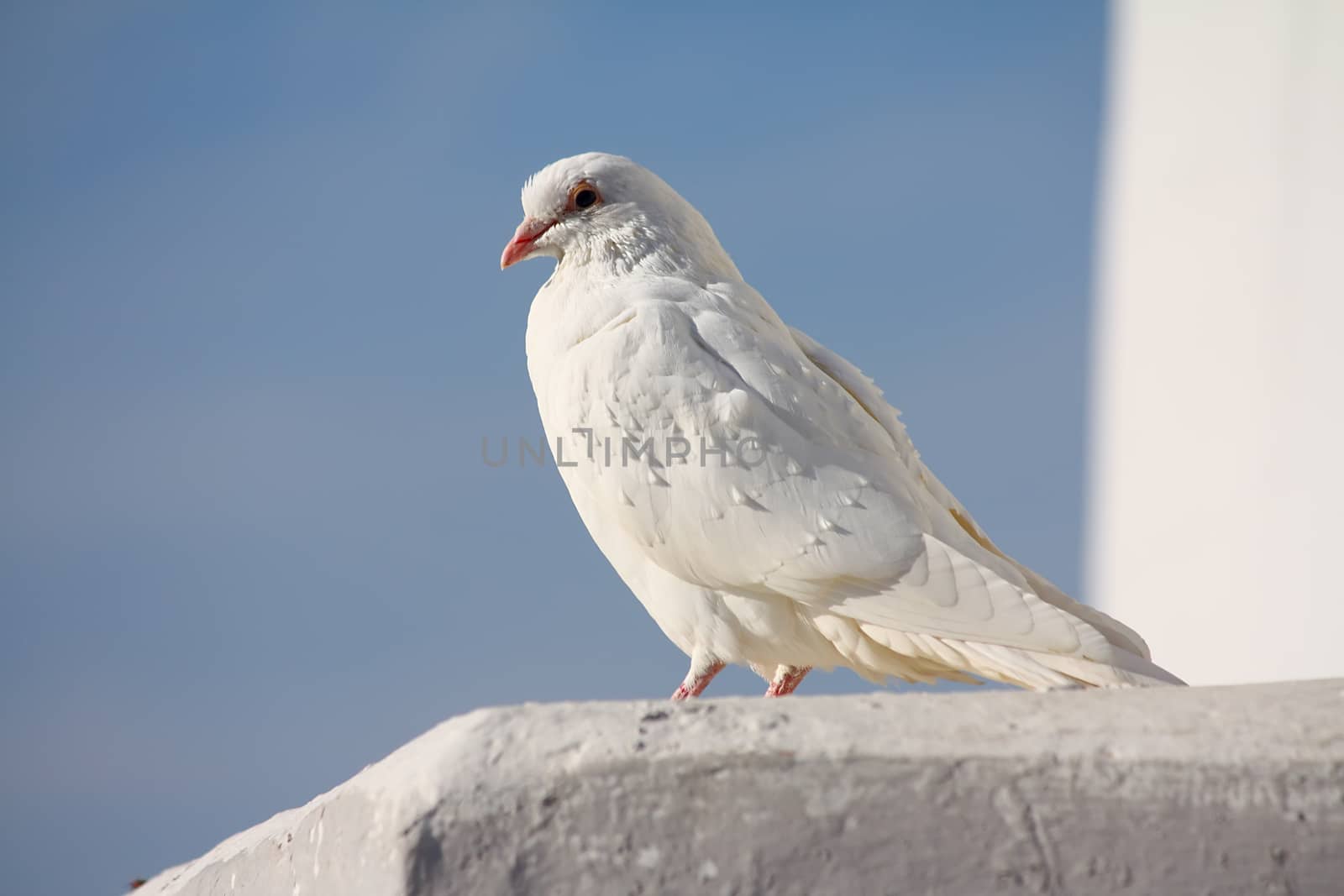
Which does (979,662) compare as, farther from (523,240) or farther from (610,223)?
(523,240)

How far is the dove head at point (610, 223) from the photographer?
3.15m

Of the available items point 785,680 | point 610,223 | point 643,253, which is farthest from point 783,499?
point 610,223

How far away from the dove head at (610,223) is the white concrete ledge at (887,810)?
1.56 meters

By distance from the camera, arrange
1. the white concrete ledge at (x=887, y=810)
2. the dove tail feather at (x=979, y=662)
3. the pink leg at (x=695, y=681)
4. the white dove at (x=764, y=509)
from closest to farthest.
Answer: the white concrete ledge at (x=887, y=810) → the dove tail feather at (x=979, y=662) → the white dove at (x=764, y=509) → the pink leg at (x=695, y=681)

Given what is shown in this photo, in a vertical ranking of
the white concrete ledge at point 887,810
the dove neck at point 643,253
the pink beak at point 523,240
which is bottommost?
the white concrete ledge at point 887,810

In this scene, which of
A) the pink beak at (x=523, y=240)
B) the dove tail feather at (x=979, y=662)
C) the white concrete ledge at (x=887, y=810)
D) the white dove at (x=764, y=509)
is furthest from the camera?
the pink beak at (x=523, y=240)

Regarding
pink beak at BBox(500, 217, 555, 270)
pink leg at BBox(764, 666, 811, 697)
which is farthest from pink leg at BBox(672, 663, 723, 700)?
pink beak at BBox(500, 217, 555, 270)

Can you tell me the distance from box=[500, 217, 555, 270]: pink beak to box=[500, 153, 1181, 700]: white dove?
0.21 m

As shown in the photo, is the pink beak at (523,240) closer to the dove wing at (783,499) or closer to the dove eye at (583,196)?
the dove eye at (583,196)

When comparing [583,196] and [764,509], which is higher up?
[583,196]

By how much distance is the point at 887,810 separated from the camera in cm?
181

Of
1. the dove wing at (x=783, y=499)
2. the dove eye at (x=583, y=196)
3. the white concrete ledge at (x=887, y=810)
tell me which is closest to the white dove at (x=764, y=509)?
the dove wing at (x=783, y=499)

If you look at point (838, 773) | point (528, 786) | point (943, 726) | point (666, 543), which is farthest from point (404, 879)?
point (666, 543)

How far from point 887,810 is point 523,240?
6.34ft
